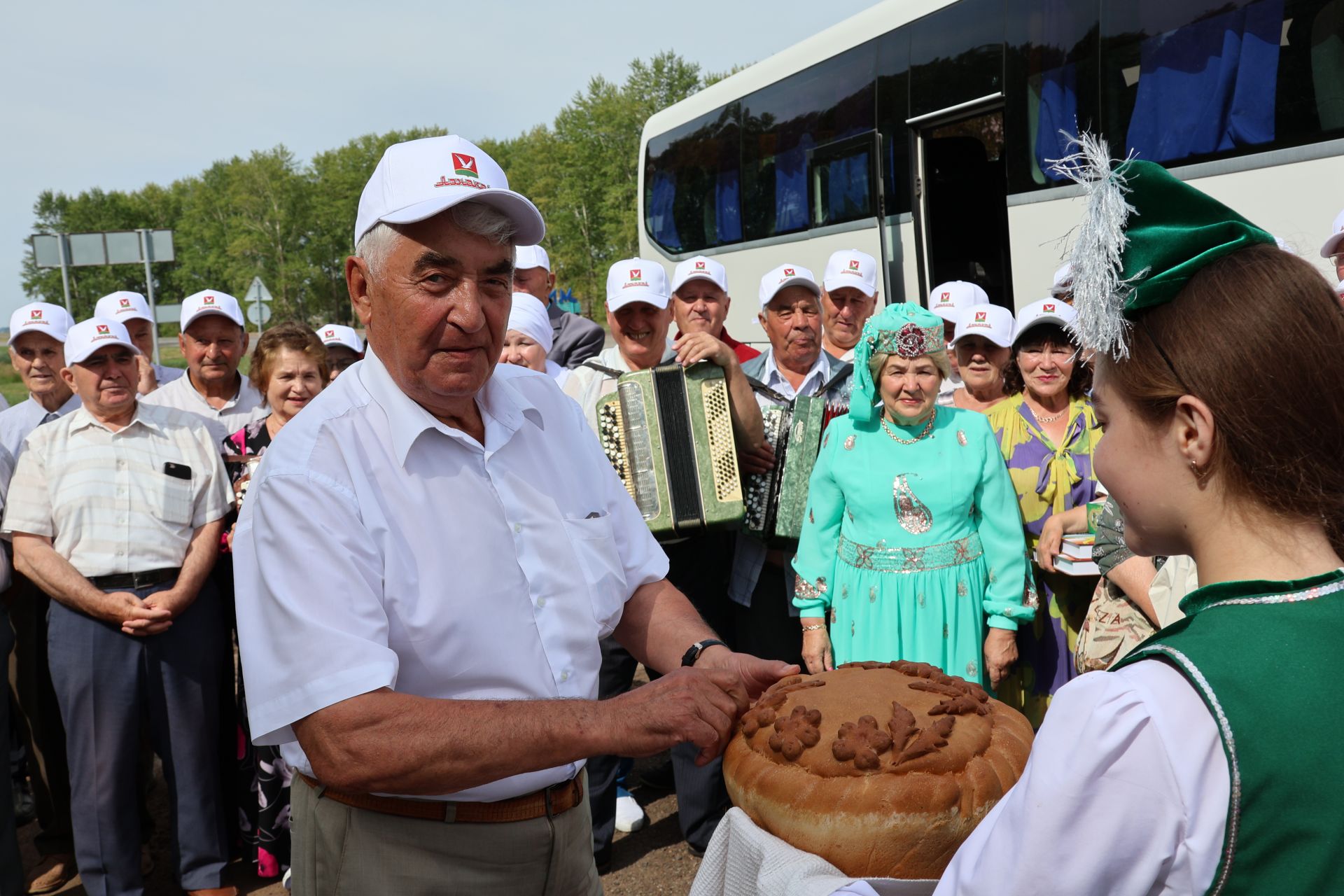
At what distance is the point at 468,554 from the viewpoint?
6.79ft

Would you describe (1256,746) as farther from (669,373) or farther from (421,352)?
(669,373)

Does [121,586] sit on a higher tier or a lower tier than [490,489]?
lower

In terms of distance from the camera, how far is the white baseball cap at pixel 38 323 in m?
6.27

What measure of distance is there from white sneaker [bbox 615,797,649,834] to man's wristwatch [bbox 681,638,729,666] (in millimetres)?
2873

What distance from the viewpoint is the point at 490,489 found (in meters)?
2.19

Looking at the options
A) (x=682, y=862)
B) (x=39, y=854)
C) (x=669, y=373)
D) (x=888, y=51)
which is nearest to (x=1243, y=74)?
(x=888, y=51)

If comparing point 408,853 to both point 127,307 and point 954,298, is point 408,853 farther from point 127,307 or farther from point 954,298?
point 127,307

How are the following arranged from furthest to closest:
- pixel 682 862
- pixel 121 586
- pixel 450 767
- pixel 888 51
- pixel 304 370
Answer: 1. pixel 888 51
2. pixel 304 370
3. pixel 682 862
4. pixel 121 586
5. pixel 450 767

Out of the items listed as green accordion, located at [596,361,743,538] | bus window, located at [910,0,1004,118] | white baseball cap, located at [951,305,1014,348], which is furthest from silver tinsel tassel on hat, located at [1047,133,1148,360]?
bus window, located at [910,0,1004,118]

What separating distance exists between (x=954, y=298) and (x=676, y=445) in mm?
2461

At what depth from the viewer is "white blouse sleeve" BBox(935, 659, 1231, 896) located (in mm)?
1192

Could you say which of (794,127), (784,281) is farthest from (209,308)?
(794,127)

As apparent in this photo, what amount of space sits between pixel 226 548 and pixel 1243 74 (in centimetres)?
652

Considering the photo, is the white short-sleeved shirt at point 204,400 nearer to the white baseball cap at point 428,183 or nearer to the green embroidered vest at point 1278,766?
the white baseball cap at point 428,183
